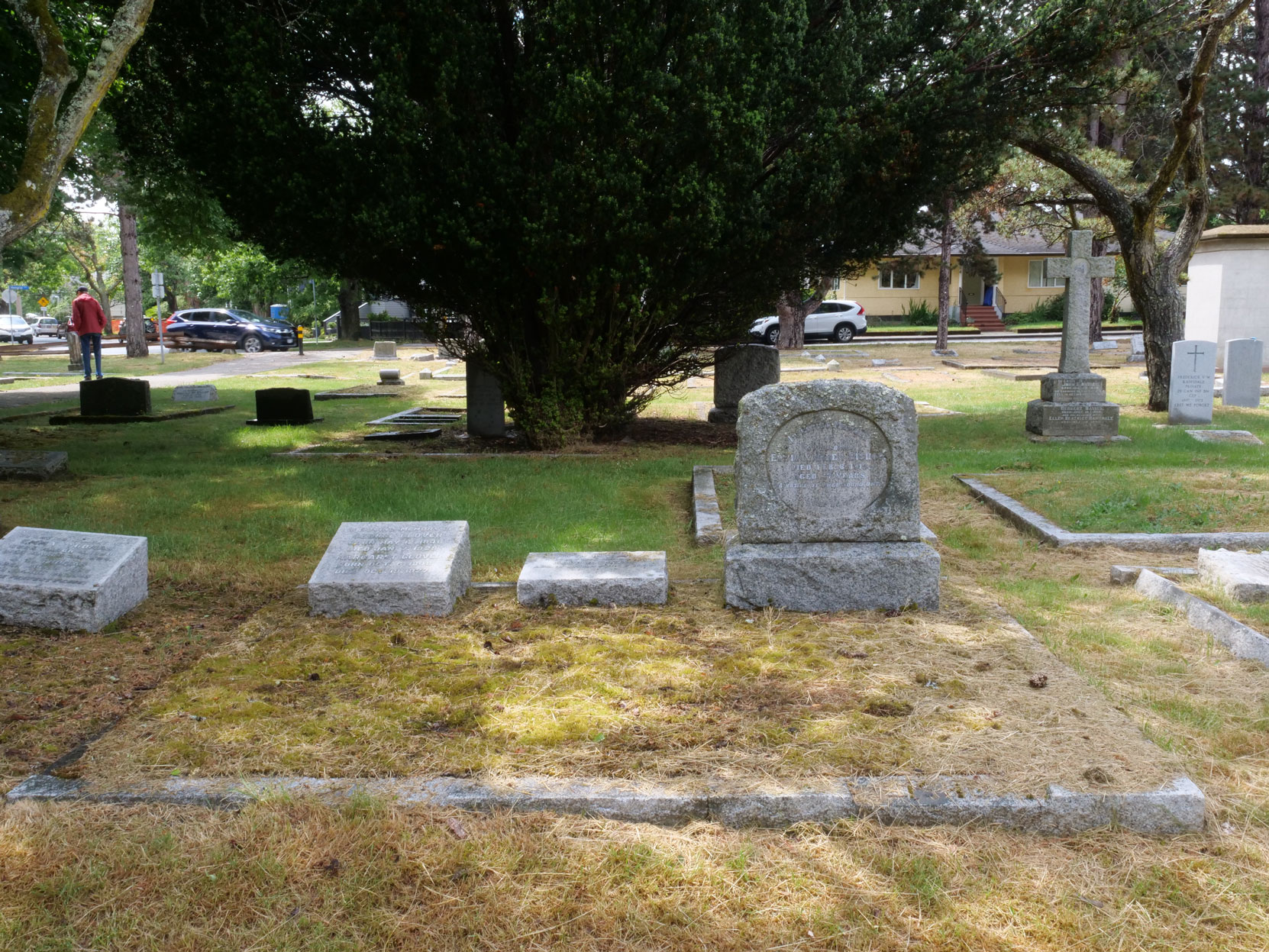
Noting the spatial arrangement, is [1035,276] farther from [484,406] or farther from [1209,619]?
[1209,619]

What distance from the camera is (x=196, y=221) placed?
15352mm

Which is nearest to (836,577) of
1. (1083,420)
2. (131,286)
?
(1083,420)

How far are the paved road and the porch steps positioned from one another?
92.1 ft

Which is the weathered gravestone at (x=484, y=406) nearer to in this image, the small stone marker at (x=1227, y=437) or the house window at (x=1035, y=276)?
the small stone marker at (x=1227, y=437)

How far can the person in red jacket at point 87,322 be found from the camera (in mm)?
20141

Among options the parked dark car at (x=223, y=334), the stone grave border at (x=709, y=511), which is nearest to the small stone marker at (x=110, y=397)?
the stone grave border at (x=709, y=511)

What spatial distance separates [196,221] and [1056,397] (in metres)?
12.9

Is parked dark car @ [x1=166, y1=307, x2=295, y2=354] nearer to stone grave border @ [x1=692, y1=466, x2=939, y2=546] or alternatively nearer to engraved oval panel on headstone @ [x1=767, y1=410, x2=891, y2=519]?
stone grave border @ [x1=692, y1=466, x2=939, y2=546]

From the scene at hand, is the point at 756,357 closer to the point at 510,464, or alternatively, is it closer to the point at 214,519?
the point at 510,464

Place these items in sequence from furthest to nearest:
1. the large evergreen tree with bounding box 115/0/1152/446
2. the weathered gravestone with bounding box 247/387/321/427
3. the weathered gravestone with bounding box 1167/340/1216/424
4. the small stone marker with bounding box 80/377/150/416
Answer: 1. the small stone marker with bounding box 80/377/150/416
2. the weathered gravestone with bounding box 247/387/321/427
3. the weathered gravestone with bounding box 1167/340/1216/424
4. the large evergreen tree with bounding box 115/0/1152/446

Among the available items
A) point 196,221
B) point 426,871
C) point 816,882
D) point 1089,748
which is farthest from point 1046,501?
point 196,221

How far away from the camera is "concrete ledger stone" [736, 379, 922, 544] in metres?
5.61

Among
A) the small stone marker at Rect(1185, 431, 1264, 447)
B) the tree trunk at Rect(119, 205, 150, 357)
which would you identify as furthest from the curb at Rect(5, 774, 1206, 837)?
the tree trunk at Rect(119, 205, 150, 357)

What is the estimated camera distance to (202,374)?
87.6 feet
